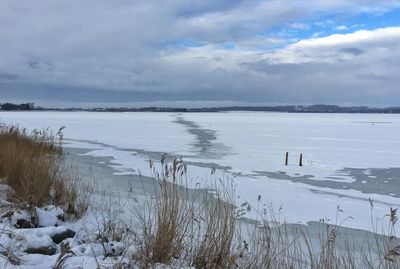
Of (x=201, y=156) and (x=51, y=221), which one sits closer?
(x=51, y=221)

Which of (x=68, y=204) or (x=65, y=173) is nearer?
(x=68, y=204)

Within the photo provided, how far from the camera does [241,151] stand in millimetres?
21594

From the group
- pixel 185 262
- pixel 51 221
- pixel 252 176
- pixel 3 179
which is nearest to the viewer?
pixel 185 262

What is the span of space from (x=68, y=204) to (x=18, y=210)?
1.49m

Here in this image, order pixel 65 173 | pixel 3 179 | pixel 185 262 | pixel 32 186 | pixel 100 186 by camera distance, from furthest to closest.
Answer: pixel 100 186
pixel 65 173
pixel 3 179
pixel 32 186
pixel 185 262

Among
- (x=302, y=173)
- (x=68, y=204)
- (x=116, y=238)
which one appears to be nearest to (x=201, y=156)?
(x=302, y=173)

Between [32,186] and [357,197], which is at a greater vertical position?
[32,186]

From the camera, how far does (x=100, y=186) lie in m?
10.5

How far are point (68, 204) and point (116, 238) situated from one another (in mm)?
1869

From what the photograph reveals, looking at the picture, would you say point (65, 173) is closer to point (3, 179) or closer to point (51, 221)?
point (3, 179)

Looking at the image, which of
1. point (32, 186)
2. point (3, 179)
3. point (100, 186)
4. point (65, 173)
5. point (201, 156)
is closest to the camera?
point (32, 186)

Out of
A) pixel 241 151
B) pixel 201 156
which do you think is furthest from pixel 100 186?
pixel 241 151

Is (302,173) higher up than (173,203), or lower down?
lower down

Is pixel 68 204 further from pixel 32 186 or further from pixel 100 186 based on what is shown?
pixel 100 186
